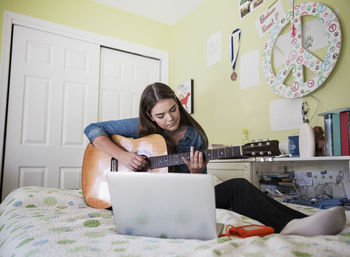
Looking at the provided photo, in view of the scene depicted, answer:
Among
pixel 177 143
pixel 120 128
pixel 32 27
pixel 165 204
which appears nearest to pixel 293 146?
pixel 177 143

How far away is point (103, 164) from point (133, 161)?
0.23m

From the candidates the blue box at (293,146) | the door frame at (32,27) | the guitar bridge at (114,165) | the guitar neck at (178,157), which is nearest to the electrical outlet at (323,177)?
the blue box at (293,146)

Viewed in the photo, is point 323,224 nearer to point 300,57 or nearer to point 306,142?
point 306,142

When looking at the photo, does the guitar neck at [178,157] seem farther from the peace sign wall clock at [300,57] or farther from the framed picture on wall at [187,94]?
the framed picture on wall at [187,94]

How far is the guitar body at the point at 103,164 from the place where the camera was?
4.48 feet

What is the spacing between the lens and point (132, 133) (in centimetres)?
164

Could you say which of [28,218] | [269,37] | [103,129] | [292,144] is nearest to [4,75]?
[103,129]

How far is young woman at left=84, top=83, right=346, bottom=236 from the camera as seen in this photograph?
939mm

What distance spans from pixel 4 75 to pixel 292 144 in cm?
248

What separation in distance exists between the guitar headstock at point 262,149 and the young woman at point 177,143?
0.12 metres

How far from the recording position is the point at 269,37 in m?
1.99

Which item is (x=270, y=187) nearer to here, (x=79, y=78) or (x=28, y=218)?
(x=28, y=218)

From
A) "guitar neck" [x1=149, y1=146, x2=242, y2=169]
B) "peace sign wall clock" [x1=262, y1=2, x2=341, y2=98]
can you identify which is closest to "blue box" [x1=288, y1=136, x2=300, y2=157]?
"peace sign wall clock" [x1=262, y1=2, x2=341, y2=98]

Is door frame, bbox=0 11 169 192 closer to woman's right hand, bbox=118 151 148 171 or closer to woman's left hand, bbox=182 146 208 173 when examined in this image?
woman's right hand, bbox=118 151 148 171
